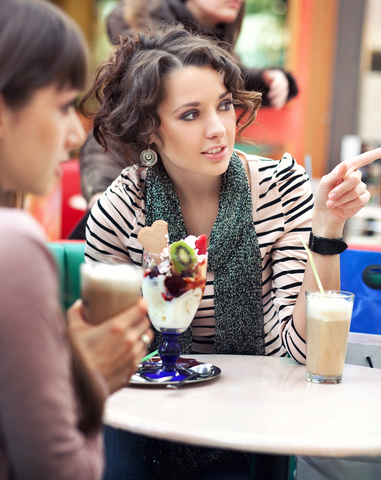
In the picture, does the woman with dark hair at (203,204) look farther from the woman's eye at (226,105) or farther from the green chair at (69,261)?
the green chair at (69,261)

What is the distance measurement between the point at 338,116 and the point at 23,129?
5336 mm

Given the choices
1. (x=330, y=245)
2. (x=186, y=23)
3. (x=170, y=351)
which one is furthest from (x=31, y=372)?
(x=186, y=23)

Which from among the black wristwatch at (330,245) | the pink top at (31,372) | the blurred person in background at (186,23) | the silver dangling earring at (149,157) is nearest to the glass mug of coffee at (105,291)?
the pink top at (31,372)

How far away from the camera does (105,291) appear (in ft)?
2.38

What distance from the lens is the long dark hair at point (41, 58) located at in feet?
1.98

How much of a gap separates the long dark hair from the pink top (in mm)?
63

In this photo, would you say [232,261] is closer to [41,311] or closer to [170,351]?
[170,351]

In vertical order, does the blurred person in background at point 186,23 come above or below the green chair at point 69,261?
above

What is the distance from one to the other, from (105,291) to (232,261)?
0.74 metres

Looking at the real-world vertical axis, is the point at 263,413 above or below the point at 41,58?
below

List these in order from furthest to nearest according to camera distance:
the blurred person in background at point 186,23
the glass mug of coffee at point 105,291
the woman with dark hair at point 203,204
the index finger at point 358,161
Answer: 1. the blurred person in background at point 186,23
2. the woman with dark hair at point 203,204
3. the index finger at point 358,161
4. the glass mug of coffee at point 105,291

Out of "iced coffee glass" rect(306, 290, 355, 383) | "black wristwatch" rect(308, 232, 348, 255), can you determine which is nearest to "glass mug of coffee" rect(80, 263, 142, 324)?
"iced coffee glass" rect(306, 290, 355, 383)

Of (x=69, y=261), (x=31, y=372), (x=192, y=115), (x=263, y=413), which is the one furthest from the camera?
(x=69, y=261)

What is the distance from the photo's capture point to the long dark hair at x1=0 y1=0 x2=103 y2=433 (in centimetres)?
60
